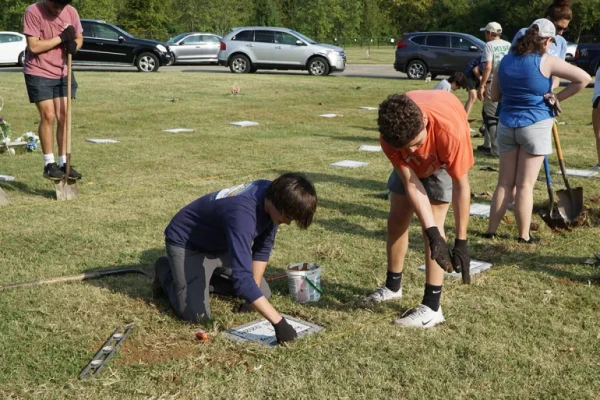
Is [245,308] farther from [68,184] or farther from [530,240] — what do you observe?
[68,184]

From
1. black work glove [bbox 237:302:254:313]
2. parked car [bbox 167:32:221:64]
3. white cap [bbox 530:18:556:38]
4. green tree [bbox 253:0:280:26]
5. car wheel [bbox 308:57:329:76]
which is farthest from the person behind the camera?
green tree [bbox 253:0:280:26]

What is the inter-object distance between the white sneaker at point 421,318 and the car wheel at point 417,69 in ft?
61.0

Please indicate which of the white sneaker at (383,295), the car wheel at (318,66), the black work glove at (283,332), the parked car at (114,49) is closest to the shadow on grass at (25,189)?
the white sneaker at (383,295)

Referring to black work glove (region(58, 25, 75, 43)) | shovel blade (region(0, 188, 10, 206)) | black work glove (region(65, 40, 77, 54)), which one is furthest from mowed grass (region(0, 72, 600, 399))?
black work glove (region(58, 25, 75, 43))

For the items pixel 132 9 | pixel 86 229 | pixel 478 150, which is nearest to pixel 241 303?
pixel 86 229

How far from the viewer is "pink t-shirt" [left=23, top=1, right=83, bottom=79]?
22.6ft

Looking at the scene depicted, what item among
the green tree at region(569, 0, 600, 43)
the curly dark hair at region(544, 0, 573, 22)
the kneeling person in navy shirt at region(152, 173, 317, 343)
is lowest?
the kneeling person in navy shirt at region(152, 173, 317, 343)

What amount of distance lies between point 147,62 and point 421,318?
20.0 m

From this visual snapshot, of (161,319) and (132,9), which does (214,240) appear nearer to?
(161,319)

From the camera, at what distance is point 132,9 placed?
4878 cm

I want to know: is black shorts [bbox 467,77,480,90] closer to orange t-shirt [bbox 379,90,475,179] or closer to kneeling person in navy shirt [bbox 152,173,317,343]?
orange t-shirt [bbox 379,90,475,179]

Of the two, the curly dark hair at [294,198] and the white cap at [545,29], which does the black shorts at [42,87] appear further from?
the white cap at [545,29]

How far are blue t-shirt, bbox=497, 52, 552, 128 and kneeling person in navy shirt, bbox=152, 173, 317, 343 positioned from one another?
2.37 meters

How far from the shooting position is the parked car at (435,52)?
21.2 m
